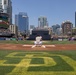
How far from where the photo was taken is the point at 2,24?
509ft

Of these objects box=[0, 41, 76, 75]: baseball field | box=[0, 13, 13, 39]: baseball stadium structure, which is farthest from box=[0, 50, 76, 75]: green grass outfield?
box=[0, 13, 13, 39]: baseball stadium structure

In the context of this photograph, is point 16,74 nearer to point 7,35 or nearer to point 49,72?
point 49,72

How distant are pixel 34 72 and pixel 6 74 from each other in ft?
4.07

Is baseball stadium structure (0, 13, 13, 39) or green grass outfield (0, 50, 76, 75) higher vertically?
baseball stadium structure (0, 13, 13, 39)

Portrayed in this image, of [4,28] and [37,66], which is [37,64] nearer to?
[37,66]

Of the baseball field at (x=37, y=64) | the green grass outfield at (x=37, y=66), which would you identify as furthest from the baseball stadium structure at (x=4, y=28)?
the green grass outfield at (x=37, y=66)

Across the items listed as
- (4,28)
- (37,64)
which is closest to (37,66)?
(37,64)

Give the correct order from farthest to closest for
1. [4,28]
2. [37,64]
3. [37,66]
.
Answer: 1. [4,28]
2. [37,64]
3. [37,66]

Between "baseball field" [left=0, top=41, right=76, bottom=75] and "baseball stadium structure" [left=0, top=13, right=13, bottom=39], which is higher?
"baseball stadium structure" [left=0, top=13, right=13, bottom=39]

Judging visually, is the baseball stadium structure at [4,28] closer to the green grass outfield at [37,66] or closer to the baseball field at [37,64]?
the baseball field at [37,64]

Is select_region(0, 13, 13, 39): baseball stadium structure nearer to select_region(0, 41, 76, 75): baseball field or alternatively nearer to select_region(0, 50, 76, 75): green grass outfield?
select_region(0, 41, 76, 75): baseball field

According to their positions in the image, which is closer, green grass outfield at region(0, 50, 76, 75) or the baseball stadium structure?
green grass outfield at region(0, 50, 76, 75)

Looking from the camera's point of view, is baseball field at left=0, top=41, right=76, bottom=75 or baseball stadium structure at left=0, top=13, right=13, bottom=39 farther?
baseball stadium structure at left=0, top=13, right=13, bottom=39

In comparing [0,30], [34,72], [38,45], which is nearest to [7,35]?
[0,30]
